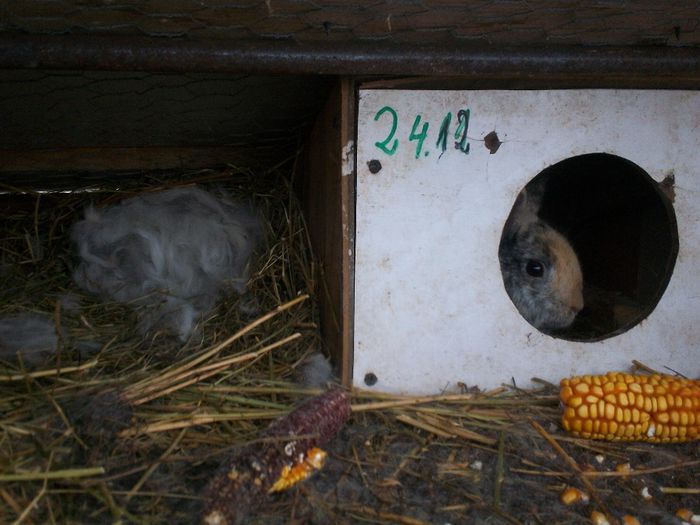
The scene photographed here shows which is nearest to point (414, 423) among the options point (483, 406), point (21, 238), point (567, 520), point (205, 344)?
point (483, 406)

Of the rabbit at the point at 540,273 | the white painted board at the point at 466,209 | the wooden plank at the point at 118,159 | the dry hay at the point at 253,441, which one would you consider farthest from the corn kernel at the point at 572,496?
the wooden plank at the point at 118,159

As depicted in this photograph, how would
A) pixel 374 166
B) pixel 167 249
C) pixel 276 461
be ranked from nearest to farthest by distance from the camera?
pixel 276 461 < pixel 374 166 < pixel 167 249

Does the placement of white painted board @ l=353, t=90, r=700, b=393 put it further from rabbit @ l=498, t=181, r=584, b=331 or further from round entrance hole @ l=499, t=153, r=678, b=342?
rabbit @ l=498, t=181, r=584, b=331

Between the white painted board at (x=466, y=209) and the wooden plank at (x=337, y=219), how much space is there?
0.09 feet

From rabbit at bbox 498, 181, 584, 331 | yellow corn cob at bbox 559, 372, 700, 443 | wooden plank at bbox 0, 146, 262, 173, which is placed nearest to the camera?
yellow corn cob at bbox 559, 372, 700, 443

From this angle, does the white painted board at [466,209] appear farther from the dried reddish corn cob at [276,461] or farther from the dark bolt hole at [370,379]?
the dried reddish corn cob at [276,461]

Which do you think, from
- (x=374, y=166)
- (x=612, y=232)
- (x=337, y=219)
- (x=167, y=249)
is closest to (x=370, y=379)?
(x=337, y=219)

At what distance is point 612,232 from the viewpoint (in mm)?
2980

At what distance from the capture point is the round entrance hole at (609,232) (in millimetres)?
2343

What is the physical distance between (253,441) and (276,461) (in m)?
0.07

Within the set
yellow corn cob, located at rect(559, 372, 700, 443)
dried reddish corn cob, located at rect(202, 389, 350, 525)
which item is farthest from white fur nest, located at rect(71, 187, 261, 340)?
yellow corn cob, located at rect(559, 372, 700, 443)

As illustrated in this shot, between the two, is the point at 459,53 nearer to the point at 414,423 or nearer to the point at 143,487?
the point at 414,423

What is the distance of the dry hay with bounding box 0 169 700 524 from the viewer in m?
1.45

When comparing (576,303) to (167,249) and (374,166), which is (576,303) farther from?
(167,249)
